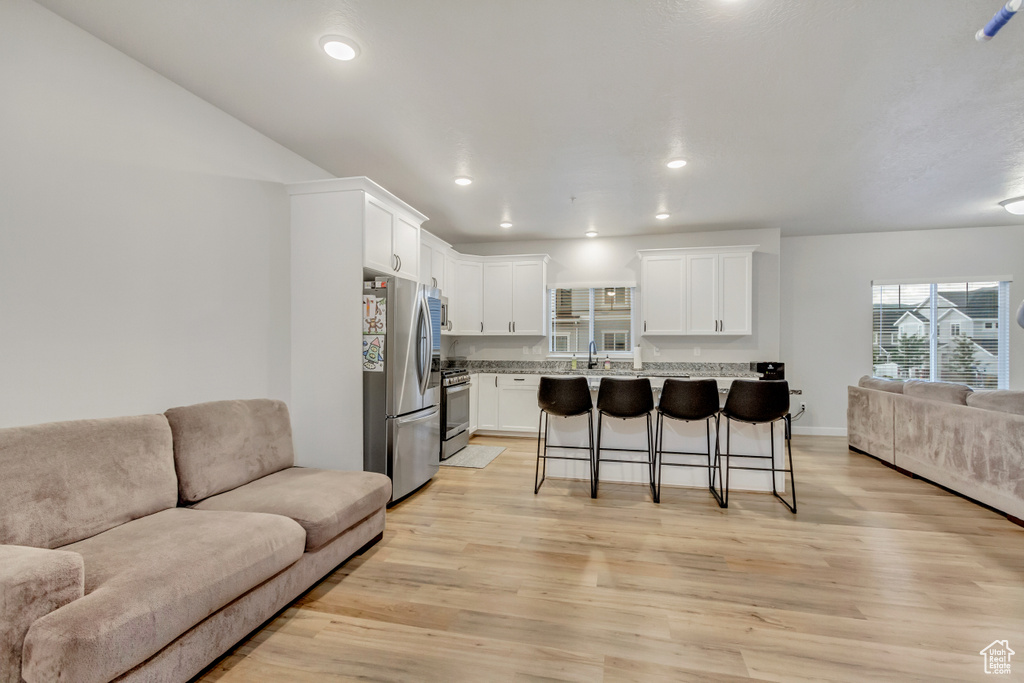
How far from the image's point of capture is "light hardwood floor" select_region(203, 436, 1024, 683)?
178 cm

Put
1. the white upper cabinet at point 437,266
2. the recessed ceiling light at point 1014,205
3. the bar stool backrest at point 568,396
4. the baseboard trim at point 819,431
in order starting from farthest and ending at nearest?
the baseboard trim at point 819,431
the white upper cabinet at point 437,266
the recessed ceiling light at point 1014,205
the bar stool backrest at point 568,396

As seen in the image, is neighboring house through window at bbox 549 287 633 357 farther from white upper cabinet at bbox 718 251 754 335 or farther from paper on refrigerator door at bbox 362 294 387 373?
paper on refrigerator door at bbox 362 294 387 373

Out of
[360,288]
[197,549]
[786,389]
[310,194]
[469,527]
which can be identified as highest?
[310,194]

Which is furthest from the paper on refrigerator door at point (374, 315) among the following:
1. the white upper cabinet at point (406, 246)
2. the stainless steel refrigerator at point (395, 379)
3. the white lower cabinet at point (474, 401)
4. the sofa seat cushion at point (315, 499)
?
the white lower cabinet at point (474, 401)

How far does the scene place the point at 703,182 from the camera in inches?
164

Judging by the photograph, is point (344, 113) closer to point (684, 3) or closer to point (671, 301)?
point (684, 3)

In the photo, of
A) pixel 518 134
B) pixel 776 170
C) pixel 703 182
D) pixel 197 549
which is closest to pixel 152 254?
pixel 197 549

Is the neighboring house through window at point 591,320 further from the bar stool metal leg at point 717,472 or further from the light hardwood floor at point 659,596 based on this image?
the light hardwood floor at point 659,596

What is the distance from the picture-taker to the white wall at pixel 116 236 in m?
1.99

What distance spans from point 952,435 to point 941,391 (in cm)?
46

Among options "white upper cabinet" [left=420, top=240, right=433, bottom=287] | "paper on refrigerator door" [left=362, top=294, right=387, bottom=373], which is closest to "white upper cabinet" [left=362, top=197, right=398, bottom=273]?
"paper on refrigerator door" [left=362, top=294, right=387, bottom=373]

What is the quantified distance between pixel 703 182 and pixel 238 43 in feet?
11.9

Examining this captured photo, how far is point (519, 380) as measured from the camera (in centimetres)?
596

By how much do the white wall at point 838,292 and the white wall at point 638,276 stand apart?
1.95ft
